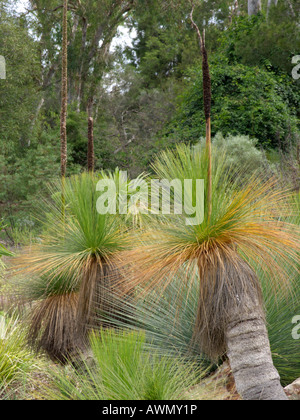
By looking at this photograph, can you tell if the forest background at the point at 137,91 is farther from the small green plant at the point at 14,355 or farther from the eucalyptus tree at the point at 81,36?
the small green plant at the point at 14,355

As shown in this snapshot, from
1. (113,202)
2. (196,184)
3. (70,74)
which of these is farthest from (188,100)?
(196,184)

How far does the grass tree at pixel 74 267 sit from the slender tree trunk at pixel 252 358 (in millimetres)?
1207

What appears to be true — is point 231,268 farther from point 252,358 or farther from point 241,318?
point 252,358

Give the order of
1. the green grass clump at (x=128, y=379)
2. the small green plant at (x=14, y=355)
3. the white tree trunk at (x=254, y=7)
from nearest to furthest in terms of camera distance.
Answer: the green grass clump at (x=128, y=379), the small green plant at (x=14, y=355), the white tree trunk at (x=254, y=7)

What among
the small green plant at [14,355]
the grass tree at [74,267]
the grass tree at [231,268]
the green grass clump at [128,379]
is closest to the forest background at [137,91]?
the small green plant at [14,355]

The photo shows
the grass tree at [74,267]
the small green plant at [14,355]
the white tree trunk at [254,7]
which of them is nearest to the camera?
the grass tree at [74,267]

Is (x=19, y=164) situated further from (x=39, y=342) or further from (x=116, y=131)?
(x=39, y=342)

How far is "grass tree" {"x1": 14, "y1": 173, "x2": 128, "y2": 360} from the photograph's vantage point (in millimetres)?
3359

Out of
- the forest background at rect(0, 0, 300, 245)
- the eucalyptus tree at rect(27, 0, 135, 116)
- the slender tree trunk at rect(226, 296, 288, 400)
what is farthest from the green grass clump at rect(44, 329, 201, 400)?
the eucalyptus tree at rect(27, 0, 135, 116)

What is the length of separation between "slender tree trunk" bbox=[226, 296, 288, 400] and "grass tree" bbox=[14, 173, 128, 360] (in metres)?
1.21

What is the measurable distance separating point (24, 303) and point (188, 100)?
8943 millimetres

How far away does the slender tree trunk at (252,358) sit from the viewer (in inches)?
84.4

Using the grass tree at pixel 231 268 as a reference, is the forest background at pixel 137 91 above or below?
above

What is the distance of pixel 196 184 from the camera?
229 centimetres
